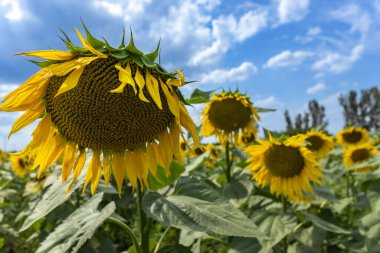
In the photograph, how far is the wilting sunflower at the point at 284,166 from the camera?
123 inches

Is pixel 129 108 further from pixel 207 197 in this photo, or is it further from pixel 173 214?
pixel 207 197

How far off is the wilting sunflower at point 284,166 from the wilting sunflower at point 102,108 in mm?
1498

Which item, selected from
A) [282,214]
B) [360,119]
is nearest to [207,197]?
[282,214]

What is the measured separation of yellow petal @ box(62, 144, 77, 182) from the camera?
6.04 feet

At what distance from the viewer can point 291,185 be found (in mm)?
3250

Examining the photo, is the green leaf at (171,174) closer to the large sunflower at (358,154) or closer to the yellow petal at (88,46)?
the yellow petal at (88,46)

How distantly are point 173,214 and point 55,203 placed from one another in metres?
0.54

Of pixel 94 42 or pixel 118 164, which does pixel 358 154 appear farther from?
pixel 94 42

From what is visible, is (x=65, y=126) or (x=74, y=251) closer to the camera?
(x=74, y=251)

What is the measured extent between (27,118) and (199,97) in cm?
79

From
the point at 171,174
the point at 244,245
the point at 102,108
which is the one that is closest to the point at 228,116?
the point at 244,245

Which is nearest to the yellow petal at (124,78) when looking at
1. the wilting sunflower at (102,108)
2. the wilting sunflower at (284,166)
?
the wilting sunflower at (102,108)

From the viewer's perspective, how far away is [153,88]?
1520 mm

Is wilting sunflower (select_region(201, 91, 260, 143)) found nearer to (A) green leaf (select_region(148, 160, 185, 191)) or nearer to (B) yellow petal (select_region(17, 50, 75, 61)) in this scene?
(A) green leaf (select_region(148, 160, 185, 191))
